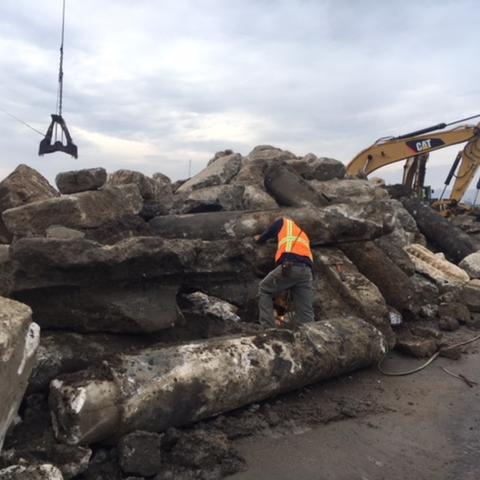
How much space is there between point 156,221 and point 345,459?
3827 millimetres

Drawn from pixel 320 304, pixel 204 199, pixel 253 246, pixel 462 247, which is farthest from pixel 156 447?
pixel 462 247

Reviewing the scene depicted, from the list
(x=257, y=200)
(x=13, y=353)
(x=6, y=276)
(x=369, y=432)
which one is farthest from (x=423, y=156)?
(x=13, y=353)

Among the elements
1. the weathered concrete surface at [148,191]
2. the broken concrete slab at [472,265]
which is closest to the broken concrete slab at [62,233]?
the weathered concrete surface at [148,191]

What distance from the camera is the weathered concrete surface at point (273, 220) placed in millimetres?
6094

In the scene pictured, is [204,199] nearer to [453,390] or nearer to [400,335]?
[400,335]

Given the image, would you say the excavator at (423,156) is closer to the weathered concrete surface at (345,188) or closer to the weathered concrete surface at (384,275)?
the weathered concrete surface at (345,188)

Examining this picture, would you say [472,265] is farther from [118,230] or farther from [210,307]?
[118,230]

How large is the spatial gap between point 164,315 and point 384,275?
11.4 feet

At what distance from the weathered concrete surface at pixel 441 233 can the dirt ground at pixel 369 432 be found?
5641mm

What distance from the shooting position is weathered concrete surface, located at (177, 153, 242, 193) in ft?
28.2

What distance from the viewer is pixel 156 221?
640cm

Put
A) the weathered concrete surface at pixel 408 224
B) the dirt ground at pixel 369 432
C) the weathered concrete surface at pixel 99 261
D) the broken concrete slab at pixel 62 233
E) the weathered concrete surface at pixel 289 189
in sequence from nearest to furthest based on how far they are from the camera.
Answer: the dirt ground at pixel 369 432 < the weathered concrete surface at pixel 99 261 < the broken concrete slab at pixel 62 233 < the weathered concrete surface at pixel 289 189 < the weathered concrete surface at pixel 408 224

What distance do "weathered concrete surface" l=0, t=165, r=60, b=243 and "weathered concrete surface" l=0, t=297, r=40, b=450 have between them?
4121 mm

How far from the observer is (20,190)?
6.76 meters
